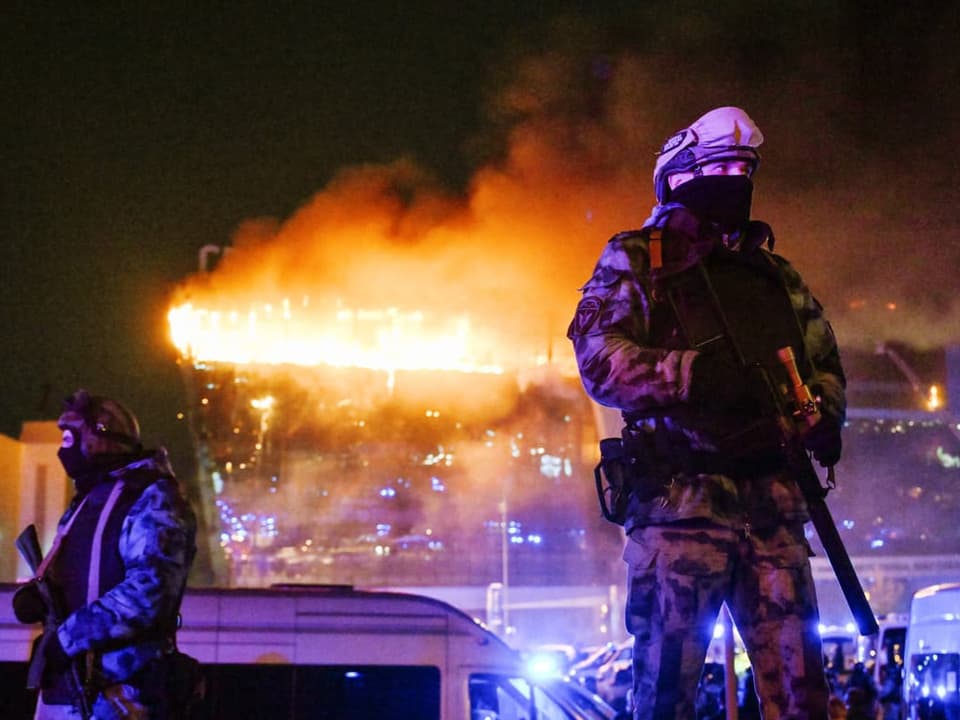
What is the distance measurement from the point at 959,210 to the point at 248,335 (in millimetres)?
49113

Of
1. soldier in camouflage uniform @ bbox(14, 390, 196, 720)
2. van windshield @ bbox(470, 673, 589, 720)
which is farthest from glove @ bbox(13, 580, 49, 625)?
van windshield @ bbox(470, 673, 589, 720)

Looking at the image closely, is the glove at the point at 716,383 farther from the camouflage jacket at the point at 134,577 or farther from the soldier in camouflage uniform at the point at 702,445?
the camouflage jacket at the point at 134,577

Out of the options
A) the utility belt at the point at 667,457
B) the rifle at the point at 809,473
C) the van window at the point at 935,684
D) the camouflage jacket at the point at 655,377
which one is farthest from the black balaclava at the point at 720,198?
the van window at the point at 935,684

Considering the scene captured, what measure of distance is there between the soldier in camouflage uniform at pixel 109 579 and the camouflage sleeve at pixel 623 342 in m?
2.07

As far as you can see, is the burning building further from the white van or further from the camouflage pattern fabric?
the camouflage pattern fabric

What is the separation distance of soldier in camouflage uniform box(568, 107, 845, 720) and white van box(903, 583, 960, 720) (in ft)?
11.6

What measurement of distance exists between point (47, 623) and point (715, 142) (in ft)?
9.96

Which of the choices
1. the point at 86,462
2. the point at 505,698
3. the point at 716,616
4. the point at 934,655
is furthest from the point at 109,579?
the point at 934,655

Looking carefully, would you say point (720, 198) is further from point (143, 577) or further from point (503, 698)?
point (503, 698)

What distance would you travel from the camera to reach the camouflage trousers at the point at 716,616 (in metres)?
2.30

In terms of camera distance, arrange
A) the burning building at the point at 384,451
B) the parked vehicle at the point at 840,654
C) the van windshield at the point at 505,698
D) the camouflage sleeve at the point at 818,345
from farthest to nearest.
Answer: the burning building at the point at 384,451, the parked vehicle at the point at 840,654, the van windshield at the point at 505,698, the camouflage sleeve at the point at 818,345

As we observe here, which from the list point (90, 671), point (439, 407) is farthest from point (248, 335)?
point (90, 671)

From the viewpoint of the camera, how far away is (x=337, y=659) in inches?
203

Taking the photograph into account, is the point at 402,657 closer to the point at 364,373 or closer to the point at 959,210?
the point at 959,210
